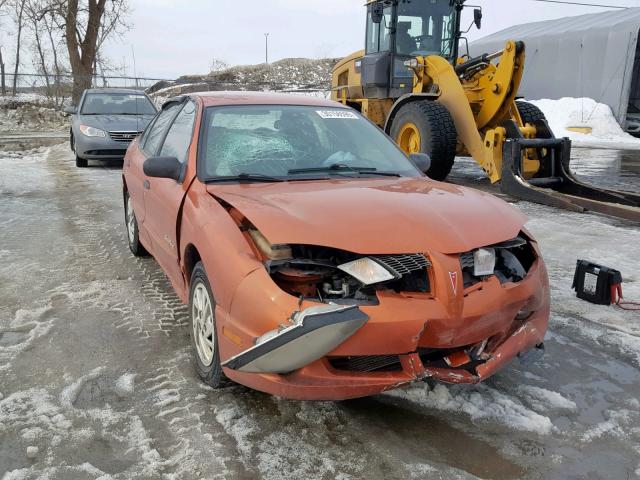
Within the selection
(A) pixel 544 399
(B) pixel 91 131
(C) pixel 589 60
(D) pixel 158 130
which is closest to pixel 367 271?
(A) pixel 544 399

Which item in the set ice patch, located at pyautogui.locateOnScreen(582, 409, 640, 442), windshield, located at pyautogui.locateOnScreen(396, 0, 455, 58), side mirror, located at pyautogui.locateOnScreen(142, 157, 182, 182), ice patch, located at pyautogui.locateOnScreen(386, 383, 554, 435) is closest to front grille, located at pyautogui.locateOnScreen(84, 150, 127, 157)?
windshield, located at pyautogui.locateOnScreen(396, 0, 455, 58)

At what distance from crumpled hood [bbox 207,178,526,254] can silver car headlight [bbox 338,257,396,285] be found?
2.5 inches

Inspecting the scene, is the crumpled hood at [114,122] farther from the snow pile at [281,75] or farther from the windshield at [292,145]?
Result: the snow pile at [281,75]

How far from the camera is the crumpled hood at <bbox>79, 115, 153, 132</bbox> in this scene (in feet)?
37.3

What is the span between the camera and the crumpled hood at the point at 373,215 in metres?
2.61

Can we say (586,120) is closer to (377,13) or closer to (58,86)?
(377,13)

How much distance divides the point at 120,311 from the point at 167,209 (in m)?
0.91

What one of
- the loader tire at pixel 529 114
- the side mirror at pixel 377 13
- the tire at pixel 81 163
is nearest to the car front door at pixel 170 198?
the side mirror at pixel 377 13

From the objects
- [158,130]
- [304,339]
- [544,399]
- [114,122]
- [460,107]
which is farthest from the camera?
[114,122]

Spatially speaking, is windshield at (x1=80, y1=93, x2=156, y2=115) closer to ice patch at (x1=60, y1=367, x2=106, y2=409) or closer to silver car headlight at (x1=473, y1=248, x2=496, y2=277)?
ice patch at (x1=60, y1=367, x2=106, y2=409)

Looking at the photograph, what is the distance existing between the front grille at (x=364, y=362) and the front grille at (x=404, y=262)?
15.0 inches

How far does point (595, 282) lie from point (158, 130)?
3.66 metres

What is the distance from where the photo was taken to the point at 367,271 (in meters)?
2.55

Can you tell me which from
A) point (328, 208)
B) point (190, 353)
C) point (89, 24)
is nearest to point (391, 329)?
point (328, 208)
